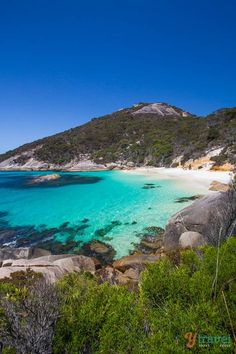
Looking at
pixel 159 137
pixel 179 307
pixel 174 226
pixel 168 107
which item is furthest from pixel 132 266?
pixel 168 107

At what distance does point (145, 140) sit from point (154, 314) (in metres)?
92.5

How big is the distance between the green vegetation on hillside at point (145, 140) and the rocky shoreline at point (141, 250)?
122 ft

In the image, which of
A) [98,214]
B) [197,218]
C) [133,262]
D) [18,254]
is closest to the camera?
[133,262]

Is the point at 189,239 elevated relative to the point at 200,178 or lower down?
lower down

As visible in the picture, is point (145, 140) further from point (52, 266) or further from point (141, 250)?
point (52, 266)

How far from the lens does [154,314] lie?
4.03 meters

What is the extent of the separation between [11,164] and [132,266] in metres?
112

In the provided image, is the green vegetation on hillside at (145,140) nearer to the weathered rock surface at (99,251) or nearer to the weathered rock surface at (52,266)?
the weathered rock surface at (99,251)

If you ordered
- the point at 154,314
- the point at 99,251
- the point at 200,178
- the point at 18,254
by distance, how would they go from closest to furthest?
the point at 154,314 → the point at 18,254 → the point at 99,251 → the point at 200,178

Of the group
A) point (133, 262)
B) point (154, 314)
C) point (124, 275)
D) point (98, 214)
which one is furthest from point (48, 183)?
point (154, 314)

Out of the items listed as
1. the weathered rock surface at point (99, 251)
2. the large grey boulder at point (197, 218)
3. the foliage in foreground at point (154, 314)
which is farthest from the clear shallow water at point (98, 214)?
the foliage in foreground at point (154, 314)

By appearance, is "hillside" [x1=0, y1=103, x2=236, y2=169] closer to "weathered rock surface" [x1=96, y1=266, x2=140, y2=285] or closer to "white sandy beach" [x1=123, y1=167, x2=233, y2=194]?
"white sandy beach" [x1=123, y1=167, x2=233, y2=194]

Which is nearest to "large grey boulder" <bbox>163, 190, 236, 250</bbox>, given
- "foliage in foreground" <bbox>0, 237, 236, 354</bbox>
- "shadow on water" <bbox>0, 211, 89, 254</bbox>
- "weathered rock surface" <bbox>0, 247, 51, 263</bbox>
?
"shadow on water" <bbox>0, 211, 89, 254</bbox>

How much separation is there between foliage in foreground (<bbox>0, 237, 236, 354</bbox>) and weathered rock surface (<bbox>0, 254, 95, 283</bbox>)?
4.51 metres
